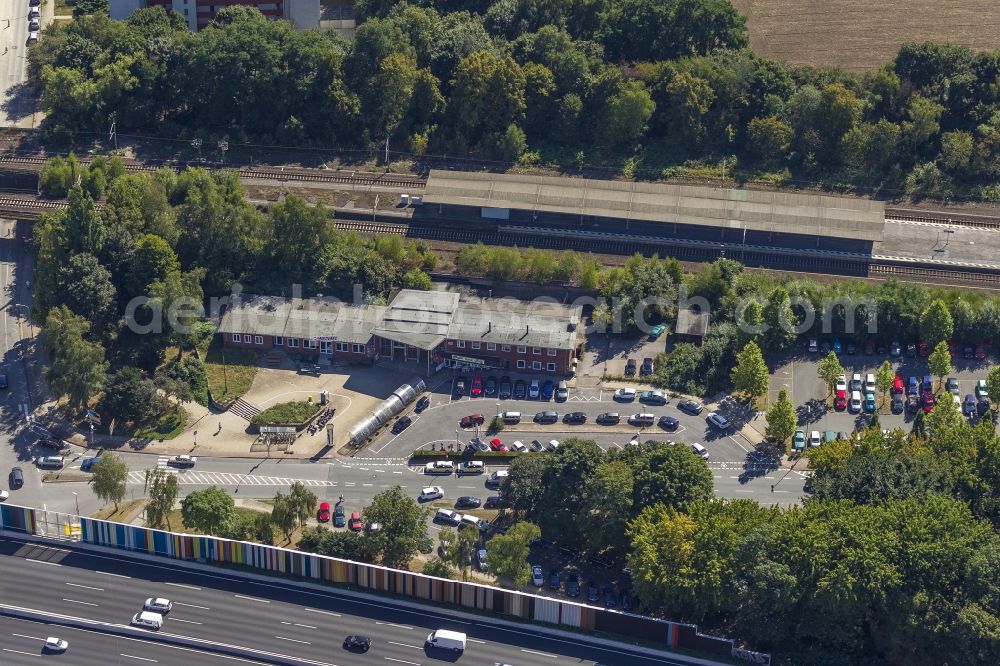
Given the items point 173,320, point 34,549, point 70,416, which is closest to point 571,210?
point 173,320

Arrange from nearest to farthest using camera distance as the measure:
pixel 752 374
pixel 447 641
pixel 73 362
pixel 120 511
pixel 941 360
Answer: pixel 447 641, pixel 120 511, pixel 73 362, pixel 752 374, pixel 941 360

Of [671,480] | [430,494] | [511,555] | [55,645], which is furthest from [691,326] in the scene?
[55,645]

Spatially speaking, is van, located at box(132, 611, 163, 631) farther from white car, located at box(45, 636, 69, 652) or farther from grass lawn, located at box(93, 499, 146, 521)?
grass lawn, located at box(93, 499, 146, 521)

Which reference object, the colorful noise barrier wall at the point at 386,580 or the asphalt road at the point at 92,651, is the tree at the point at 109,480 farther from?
the asphalt road at the point at 92,651

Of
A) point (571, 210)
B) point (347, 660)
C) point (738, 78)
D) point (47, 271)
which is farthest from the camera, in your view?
point (738, 78)

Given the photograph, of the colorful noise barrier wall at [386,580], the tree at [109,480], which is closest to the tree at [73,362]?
the tree at [109,480]

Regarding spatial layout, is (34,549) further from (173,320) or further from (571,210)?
(571,210)

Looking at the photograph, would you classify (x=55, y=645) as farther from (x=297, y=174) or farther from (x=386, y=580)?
(x=297, y=174)
